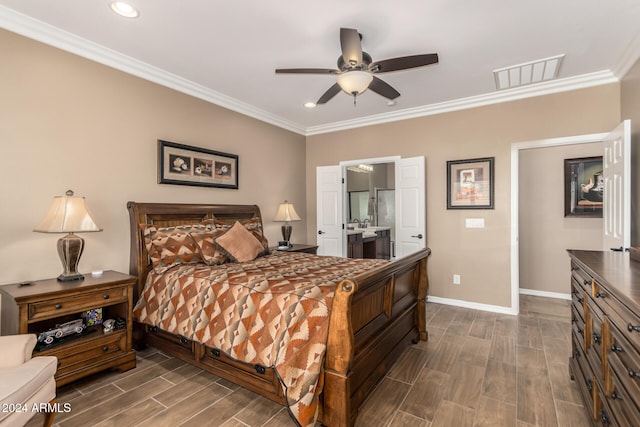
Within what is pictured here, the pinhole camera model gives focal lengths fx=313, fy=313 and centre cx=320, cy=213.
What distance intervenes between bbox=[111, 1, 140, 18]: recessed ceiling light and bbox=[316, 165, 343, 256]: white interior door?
134 inches


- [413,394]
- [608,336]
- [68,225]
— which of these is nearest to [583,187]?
[608,336]

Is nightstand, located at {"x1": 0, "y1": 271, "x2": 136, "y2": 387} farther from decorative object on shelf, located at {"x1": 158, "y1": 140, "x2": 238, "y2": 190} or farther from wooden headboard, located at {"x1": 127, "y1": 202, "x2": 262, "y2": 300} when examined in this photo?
decorative object on shelf, located at {"x1": 158, "y1": 140, "x2": 238, "y2": 190}

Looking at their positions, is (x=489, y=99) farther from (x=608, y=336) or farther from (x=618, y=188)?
(x=608, y=336)

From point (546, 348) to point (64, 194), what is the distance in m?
4.59

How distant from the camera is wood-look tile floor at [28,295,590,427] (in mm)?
1966

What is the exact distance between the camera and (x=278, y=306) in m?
1.98

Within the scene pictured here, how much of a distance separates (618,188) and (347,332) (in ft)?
9.70

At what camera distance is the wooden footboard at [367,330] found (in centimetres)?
176

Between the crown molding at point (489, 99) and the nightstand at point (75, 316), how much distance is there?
385cm

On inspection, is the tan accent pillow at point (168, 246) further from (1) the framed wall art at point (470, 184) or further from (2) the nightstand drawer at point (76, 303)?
(1) the framed wall art at point (470, 184)

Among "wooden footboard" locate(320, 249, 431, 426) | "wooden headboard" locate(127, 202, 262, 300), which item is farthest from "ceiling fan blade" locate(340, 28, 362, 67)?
"wooden headboard" locate(127, 202, 262, 300)

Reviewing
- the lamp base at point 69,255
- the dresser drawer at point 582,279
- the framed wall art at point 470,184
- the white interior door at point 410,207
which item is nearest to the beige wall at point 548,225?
the framed wall art at point 470,184

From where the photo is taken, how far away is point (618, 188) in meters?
2.87

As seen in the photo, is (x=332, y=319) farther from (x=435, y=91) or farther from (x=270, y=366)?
(x=435, y=91)
